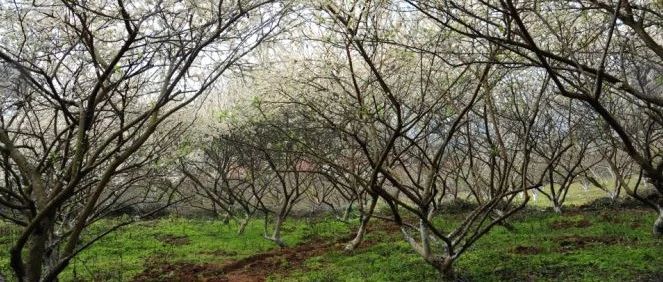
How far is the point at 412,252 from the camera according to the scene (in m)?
11.0

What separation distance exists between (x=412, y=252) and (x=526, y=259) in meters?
2.50

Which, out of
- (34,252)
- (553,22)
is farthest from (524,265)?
(34,252)

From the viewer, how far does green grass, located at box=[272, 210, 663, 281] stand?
314 inches

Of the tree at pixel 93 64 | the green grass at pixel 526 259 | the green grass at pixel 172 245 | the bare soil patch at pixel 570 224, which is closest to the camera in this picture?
the tree at pixel 93 64

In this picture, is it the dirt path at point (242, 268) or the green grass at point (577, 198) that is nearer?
the dirt path at point (242, 268)

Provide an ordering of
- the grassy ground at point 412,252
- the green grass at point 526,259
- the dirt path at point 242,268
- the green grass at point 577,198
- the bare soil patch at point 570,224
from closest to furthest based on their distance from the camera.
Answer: the green grass at point 526,259 → the grassy ground at point 412,252 → the dirt path at point 242,268 → the bare soil patch at point 570,224 → the green grass at point 577,198

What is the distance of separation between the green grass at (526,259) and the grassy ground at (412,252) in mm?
14

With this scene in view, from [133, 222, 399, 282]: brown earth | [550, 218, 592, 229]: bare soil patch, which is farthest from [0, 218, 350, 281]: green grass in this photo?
[550, 218, 592, 229]: bare soil patch

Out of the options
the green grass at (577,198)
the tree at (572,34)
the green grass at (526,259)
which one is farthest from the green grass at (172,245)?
the green grass at (577,198)

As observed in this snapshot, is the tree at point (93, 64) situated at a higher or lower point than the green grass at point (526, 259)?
higher

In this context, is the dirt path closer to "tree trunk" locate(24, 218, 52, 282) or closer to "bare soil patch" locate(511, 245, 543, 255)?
"bare soil patch" locate(511, 245, 543, 255)

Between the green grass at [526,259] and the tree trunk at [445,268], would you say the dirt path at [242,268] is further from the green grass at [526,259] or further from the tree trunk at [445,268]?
the tree trunk at [445,268]

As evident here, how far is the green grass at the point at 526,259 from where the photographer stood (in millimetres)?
7973

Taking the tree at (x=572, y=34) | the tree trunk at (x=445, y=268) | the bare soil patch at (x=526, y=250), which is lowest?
the tree trunk at (x=445, y=268)
